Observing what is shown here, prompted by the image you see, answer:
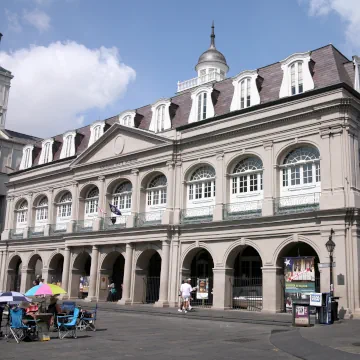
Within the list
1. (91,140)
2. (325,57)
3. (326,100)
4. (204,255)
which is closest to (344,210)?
(326,100)

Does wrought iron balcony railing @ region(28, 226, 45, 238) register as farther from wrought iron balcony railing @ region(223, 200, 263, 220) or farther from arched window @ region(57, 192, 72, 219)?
wrought iron balcony railing @ region(223, 200, 263, 220)

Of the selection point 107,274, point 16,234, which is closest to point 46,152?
point 16,234

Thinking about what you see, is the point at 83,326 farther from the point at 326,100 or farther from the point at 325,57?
the point at 325,57

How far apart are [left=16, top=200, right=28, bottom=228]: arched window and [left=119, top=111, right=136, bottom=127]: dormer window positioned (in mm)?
14432

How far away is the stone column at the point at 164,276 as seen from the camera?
94.6 feet

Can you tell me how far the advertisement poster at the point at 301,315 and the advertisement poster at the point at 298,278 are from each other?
4.89m

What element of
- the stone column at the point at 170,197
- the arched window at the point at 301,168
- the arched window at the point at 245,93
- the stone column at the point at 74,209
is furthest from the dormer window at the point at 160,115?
the arched window at the point at 301,168

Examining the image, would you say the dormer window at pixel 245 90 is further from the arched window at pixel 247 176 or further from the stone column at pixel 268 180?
the arched window at pixel 247 176

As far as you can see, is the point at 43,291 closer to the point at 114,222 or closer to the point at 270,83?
the point at 114,222

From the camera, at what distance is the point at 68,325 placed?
50.1 feet

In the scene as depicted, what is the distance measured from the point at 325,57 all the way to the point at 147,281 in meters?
17.6

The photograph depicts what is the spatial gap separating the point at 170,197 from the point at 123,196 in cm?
548

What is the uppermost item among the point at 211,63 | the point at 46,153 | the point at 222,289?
the point at 211,63

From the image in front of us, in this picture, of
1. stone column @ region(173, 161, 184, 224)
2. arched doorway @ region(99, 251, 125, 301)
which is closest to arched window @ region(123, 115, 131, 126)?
stone column @ region(173, 161, 184, 224)
